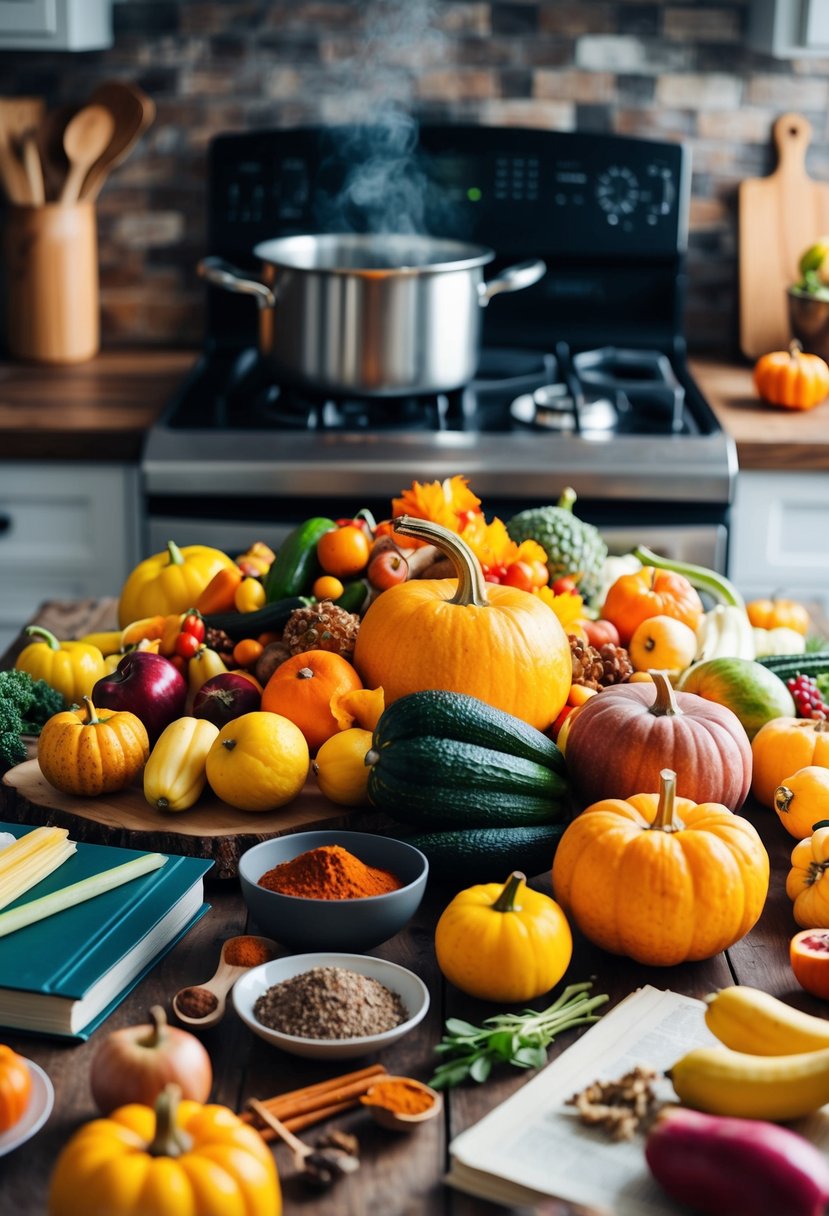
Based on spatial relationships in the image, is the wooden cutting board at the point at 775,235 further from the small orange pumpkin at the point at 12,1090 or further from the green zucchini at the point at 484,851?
the small orange pumpkin at the point at 12,1090

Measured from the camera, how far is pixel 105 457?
261cm

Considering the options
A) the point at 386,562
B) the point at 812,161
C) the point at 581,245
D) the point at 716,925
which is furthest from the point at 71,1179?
the point at 812,161

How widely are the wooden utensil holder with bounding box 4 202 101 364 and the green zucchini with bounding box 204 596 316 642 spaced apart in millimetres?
1582

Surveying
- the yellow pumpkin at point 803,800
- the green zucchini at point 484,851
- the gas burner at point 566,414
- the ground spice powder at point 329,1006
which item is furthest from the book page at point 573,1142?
the gas burner at point 566,414

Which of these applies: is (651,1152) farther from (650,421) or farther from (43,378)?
(43,378)

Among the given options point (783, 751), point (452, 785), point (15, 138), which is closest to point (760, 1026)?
point (452, 785)

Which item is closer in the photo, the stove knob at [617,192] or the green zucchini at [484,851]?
the green zucchini at [484,851]

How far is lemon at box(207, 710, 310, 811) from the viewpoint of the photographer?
1.37 metres

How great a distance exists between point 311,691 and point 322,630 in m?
0.12

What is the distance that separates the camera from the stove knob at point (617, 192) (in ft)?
10.3

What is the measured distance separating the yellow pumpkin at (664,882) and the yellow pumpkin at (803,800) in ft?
0.62

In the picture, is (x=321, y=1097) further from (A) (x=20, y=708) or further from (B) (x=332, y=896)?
(A) (x=20, y=708)

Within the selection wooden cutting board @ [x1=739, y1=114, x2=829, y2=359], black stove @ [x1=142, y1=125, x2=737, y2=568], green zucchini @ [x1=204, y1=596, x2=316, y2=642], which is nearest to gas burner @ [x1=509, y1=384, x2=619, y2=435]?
black stove @ [x1=142, y1=125, x2=737, y2=568]

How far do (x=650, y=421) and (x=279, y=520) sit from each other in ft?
2.42
